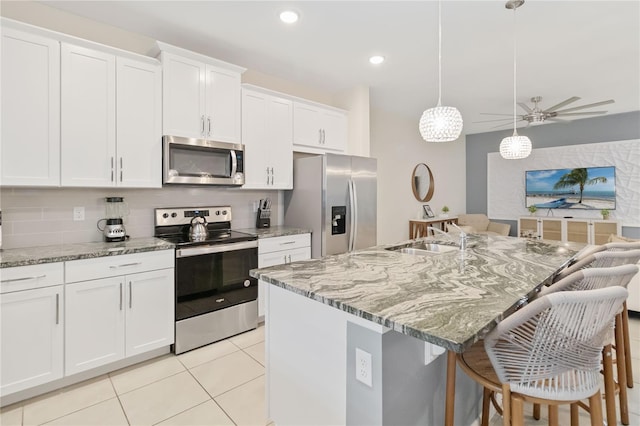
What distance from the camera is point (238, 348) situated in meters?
2.77

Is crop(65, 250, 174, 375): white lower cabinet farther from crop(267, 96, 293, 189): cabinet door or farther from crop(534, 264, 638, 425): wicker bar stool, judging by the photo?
crop(534, 264, 638, 425): wicker bar stool

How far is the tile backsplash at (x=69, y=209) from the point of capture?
2.37 metres

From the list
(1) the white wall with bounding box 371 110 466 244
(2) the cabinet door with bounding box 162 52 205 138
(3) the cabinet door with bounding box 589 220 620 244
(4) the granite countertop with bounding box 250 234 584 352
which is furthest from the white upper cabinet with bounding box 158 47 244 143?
(3) the cabinet door with bounding box 589 220 620 244

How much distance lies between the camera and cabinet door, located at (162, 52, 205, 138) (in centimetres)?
273

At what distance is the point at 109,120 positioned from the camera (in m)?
2.47

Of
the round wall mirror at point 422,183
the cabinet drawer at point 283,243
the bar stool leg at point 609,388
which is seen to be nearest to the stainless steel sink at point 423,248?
the bar stool leg at point 609,388

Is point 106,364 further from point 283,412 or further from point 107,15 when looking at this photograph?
point 107,15

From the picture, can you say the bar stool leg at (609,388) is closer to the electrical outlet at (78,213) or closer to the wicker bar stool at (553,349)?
the wicker bar stool at (553,349)

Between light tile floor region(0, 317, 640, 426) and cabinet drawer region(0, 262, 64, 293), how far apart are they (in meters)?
0.75

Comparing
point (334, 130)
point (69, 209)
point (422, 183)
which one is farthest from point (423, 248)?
point (422, 183)

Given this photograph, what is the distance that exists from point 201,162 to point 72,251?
1.20 m

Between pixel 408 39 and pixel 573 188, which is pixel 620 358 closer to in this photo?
pixel 408 39

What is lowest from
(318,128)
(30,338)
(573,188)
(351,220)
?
(30,338)

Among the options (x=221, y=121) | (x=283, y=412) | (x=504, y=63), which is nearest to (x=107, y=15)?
(x=221, y=121)
